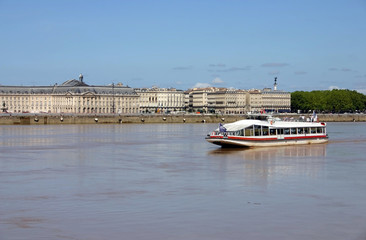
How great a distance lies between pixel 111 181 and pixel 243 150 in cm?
1828

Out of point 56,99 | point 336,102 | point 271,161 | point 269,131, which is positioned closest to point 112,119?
point 269,131

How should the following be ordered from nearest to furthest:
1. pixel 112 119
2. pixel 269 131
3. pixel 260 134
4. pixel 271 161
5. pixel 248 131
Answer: pixel 271 161 < pixel 248 131 < pixel 260 134 < pixel 269 131 < pixel 112 119

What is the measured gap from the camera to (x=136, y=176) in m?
30.9

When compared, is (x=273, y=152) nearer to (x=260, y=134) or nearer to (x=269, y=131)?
Answer: (x=260, y=134)

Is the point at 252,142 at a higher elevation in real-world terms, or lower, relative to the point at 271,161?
higher

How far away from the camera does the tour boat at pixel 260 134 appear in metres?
47.1

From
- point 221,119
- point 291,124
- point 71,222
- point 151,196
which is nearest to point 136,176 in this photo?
point 151,196

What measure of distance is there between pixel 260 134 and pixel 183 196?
948 inches

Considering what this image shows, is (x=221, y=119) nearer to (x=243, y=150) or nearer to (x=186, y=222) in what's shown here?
(x=243, y=150)

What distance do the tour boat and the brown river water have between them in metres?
4.58

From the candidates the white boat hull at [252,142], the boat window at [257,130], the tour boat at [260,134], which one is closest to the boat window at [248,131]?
the tour boat at [260,134]

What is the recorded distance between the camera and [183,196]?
24891mm

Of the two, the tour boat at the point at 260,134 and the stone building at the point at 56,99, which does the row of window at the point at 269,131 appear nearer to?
the tour boat at the point at 260,134

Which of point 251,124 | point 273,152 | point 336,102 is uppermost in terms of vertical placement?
point 336,102
